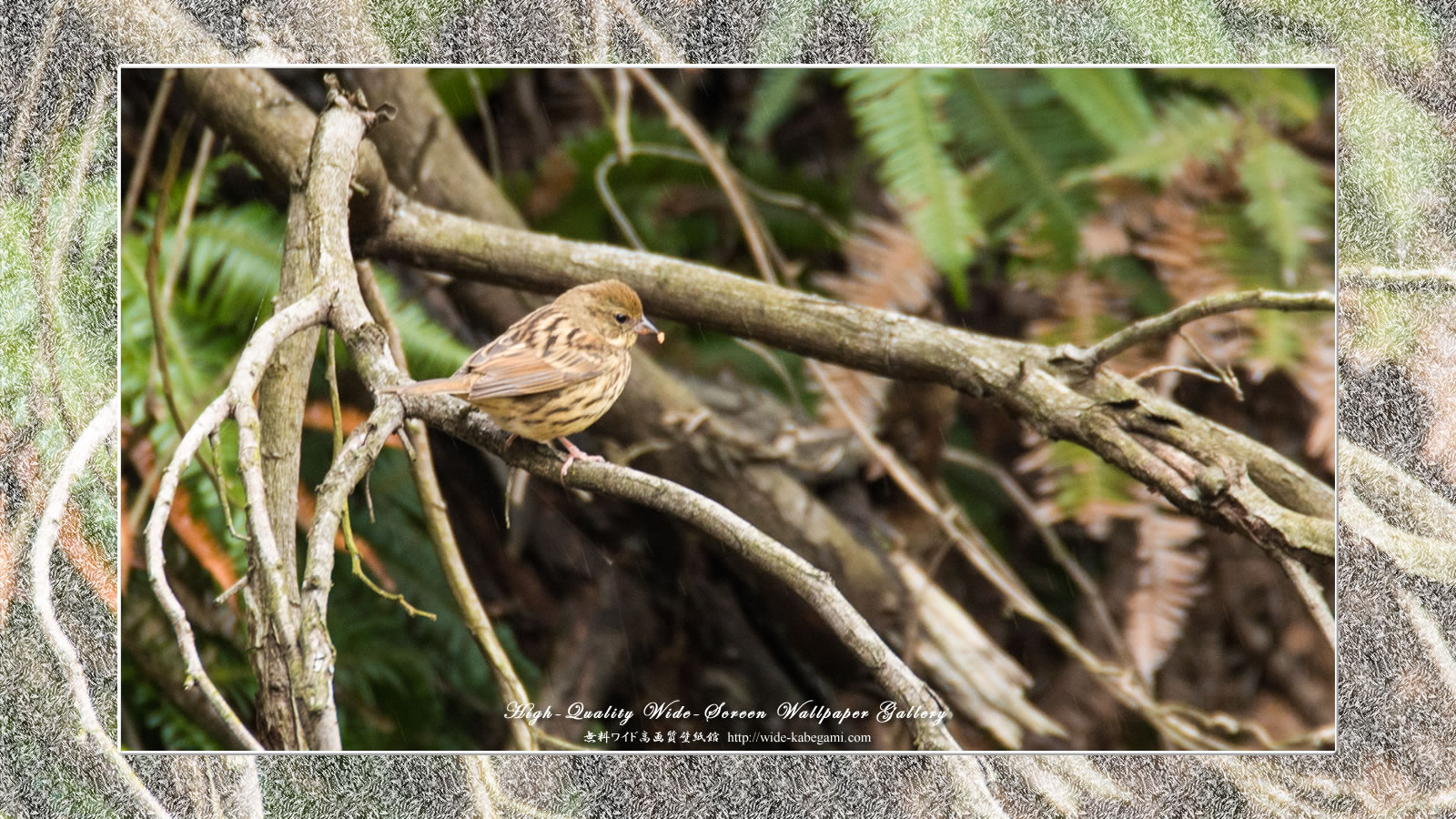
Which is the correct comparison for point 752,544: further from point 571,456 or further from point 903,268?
point 903,268

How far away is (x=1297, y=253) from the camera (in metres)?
1.74

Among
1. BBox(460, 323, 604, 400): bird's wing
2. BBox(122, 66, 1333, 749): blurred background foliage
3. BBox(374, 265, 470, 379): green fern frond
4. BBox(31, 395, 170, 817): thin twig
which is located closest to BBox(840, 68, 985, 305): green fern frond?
BBox(122, 66, 1333, 749): blurred background foliage

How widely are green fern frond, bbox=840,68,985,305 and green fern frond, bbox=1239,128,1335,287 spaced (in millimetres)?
466

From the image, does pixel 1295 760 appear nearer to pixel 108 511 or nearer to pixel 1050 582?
pixel 1050 582

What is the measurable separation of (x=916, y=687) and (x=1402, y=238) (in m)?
1.12

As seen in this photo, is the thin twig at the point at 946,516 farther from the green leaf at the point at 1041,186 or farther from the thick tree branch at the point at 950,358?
the green leaf at the point at 1041,186

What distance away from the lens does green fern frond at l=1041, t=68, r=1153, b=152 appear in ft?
5.68

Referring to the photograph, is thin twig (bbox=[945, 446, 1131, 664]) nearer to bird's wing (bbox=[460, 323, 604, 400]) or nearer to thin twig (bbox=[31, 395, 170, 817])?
bird's wing (bbox=[460, 323, 604, 400])

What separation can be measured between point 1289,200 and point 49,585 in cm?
215

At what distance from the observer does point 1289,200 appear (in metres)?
1.74

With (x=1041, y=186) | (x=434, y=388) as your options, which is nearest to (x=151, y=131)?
(x=434, y=388)

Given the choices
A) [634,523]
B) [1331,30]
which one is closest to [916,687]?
[634,523]

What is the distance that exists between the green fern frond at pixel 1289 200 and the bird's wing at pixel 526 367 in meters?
1.14

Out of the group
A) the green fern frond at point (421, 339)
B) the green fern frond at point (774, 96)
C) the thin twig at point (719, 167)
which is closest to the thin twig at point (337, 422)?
the green fern frond at point (421, 339)
